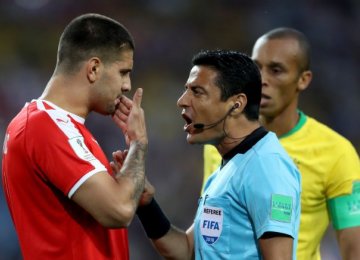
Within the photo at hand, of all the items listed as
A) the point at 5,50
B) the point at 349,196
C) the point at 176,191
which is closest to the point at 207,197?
the point at 349,196

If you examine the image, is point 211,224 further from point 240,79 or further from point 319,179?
point 319,179

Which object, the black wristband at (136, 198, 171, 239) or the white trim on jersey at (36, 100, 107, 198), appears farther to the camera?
the black wristband at (136, 198, 171, 239)

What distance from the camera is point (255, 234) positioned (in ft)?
9.59

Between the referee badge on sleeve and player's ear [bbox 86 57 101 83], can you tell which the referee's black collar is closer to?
the referee badge on sleeve

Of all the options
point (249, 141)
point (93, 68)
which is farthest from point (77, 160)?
point (249, 141)

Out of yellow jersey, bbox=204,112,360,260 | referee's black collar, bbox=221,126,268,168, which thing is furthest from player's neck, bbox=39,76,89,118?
yellow jersey, bbox=204,112,360,260

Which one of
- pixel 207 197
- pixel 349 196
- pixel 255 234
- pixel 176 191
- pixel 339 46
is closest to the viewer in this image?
pixel 255 234

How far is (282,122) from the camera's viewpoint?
4254mm

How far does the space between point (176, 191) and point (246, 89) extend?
4161 mm

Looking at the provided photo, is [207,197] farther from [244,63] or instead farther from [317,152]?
[317,152]

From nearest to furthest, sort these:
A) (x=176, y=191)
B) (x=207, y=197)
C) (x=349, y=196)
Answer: (x=207, y=197) → (x=349, y=196) → (x=176, y=191)

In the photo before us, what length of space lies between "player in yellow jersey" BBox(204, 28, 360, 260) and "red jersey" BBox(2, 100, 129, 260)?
4.40 ft

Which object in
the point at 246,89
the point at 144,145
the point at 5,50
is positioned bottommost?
the point at 144,145

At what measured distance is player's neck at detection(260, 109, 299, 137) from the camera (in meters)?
4.25
